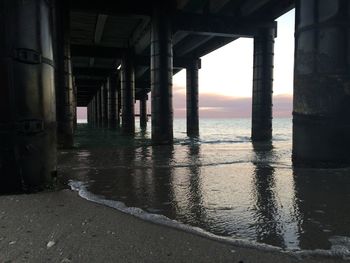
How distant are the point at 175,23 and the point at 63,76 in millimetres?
5806

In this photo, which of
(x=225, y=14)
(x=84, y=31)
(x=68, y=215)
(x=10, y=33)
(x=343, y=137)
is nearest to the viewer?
(x=68, y=215)

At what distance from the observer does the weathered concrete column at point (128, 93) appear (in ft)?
88.1

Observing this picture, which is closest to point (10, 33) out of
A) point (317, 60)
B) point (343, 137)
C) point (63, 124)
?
point (317, 60)

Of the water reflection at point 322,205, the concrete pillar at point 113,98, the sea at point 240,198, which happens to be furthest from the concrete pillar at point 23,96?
the concrete pillar at point 113,98

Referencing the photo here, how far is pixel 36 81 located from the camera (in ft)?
15.7

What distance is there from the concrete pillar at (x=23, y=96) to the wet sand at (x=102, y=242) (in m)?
0.87

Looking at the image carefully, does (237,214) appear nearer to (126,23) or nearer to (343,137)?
(343,137)

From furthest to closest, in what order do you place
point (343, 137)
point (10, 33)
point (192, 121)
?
point (192, 121) < point (343, 137) < point (10, 33)

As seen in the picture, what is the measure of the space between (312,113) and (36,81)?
18.4 ft

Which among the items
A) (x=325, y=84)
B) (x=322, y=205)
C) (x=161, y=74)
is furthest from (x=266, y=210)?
Answer: (x=161, y=74)

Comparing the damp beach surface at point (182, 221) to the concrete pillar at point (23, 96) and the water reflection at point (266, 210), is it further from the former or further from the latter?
the concrete pillar at point (23, 96)

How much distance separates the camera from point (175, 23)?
1659 centimetres

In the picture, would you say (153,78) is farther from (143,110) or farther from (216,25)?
(143,110)

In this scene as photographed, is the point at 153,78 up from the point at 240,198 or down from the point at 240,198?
up
